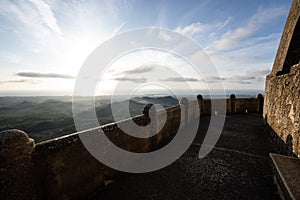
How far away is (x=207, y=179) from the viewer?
11.9ft

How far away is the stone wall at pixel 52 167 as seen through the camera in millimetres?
1987

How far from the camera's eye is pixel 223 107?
12.6 m

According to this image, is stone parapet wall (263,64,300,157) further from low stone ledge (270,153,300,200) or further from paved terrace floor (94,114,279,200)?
paved terrace floor (94,114,279,200)

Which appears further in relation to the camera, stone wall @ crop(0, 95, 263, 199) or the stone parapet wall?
the stone parapet wall

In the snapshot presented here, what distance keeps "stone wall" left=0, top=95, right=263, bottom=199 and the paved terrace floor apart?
0.43m

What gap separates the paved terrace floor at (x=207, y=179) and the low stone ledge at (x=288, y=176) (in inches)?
24.7

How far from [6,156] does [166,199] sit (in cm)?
263

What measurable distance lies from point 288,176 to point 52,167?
148 inches

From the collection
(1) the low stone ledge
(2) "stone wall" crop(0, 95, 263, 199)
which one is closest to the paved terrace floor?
(2) "stone wall" crop(0, 95, 263, 199)

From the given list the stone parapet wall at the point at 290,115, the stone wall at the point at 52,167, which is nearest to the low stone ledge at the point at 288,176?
the stone parapet wall at the point at 290,115

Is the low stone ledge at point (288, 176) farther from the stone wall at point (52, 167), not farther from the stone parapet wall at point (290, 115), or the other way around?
the stone wall at point (52, 167)

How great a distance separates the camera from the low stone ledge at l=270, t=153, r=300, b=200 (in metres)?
2.19

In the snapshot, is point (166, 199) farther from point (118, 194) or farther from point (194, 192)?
point (118, 194)

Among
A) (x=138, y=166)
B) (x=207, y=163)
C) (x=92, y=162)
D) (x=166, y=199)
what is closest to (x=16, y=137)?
(x=92, y=162)
